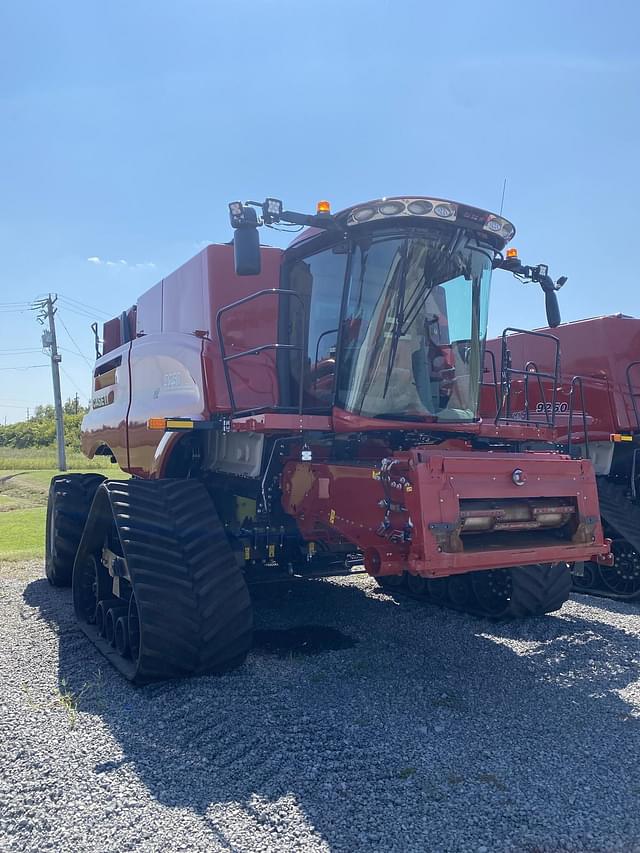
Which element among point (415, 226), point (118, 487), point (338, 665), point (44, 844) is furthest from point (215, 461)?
point (44, 844)

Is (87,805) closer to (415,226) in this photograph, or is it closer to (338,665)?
(338,665)

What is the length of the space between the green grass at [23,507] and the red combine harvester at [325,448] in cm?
584

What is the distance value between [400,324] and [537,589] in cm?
285

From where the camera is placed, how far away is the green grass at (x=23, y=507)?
37.7ft

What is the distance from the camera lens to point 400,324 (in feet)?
15.7

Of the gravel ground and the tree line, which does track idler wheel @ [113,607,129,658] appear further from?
the tree line

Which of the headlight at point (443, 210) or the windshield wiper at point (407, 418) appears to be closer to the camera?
the headlight at point (443, 210)

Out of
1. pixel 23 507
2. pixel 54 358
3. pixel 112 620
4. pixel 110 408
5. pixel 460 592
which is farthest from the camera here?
pixel 54 358

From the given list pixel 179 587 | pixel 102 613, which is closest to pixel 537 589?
pixel 179 587

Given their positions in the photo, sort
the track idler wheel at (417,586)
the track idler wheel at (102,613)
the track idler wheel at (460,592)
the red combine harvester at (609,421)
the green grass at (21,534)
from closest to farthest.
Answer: the track idler wheel at (102,613) < the track idler wheel at (460,592) < the track idler wheel at (417,586) < the red combine harvester at (609,421) < the green grass at (21,534)

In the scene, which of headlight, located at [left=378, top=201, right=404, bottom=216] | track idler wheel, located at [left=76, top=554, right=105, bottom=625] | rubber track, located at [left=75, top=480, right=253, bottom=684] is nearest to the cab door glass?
headlight, located at [left=378, top=201, right=404, bottom=216]

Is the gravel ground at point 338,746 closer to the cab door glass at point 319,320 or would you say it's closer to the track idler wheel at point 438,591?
the track idler wheel at point 438,591

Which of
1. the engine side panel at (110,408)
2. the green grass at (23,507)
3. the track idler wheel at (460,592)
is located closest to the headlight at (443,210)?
the track idler wheel at (460,592)

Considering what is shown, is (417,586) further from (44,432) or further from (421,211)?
(44,432)
